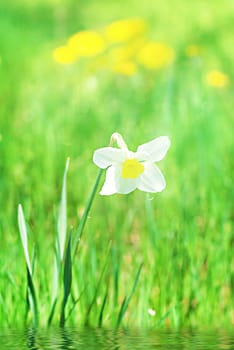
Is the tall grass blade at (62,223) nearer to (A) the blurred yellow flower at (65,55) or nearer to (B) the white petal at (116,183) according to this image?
(B) the white petal at (116,183)

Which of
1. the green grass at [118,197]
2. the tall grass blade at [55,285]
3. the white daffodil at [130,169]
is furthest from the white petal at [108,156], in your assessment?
the tall grass blade at [55,285]

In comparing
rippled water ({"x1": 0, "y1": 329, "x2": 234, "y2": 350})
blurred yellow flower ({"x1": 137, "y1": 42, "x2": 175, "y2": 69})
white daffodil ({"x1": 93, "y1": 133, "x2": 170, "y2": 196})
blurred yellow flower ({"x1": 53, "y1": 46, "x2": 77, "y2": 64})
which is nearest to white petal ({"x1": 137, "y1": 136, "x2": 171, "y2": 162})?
white daffodil ({"x1": 93, "y1": 133, "x2": 170, "y2": 196})

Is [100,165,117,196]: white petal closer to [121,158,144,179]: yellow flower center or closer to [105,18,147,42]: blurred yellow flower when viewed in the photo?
[121,158,144,179]: yellow flower center

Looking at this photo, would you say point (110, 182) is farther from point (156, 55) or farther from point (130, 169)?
point (156, 55)

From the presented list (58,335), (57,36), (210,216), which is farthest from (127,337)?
(57,36)

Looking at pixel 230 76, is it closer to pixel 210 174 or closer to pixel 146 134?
pixel 146 134
